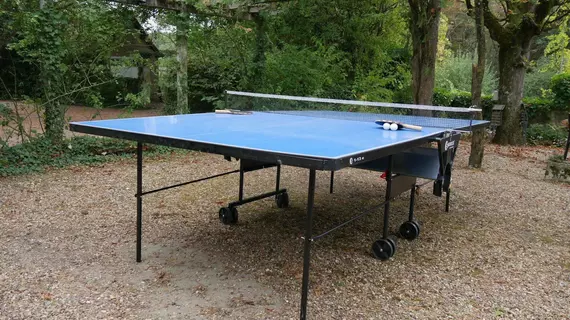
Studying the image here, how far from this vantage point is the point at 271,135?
3158mm

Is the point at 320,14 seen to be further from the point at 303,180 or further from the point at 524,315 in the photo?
the point at 524,315

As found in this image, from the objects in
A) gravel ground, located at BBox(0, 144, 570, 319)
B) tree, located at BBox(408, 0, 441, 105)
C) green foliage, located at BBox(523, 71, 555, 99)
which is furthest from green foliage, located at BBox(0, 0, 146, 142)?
green foliage, located at BBox(523, 71, 555, 99)

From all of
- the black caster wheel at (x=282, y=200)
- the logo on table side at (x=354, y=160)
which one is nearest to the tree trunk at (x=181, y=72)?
the black caster wheel at (x=282, y=200)

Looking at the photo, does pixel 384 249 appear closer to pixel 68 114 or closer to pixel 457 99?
pixel 68 114

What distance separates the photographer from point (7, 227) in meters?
4.38

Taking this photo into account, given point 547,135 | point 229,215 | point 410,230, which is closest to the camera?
point 410,230

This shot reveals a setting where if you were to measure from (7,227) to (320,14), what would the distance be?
904 centimetres

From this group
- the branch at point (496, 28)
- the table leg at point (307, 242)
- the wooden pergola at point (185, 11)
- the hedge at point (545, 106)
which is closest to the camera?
the table leg at point (307, 242)

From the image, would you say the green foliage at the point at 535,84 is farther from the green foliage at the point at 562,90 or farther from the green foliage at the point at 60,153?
the green foliage at the point at 60,153

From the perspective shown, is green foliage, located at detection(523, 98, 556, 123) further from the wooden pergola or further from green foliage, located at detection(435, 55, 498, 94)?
the wooden pergola

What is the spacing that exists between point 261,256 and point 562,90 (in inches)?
490

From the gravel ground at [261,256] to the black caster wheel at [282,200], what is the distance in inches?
4.9

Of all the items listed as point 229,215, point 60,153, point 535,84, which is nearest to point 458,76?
point 535,84

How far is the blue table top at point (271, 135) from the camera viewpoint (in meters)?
2.52
